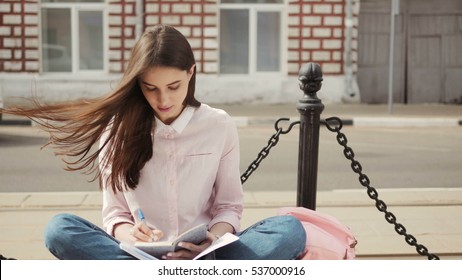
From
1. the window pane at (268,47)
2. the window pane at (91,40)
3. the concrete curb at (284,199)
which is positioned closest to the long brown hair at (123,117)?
the concrete curb at (284,199)

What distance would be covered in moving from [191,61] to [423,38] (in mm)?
15188

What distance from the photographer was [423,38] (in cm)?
1716

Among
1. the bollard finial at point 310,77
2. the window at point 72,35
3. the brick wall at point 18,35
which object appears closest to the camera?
the bollard finial at point 310,77

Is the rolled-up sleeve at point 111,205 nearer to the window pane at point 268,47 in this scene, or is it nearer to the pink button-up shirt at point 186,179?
the pink button-up shirt at point 186,179

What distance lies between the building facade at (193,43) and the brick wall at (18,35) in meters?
0.02

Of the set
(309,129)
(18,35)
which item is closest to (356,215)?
(309,129)

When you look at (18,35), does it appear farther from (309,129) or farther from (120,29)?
(309,129)

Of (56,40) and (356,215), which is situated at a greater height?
(56,40)

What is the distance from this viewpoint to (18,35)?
15.9 metres

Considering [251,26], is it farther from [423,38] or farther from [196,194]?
[196,194]

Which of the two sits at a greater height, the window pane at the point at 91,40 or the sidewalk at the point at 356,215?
the window pane at the point at 91,40

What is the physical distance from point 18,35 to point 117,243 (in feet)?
45.6

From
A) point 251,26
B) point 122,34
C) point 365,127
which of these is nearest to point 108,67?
point 122,34

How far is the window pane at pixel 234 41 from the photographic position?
1664 cm
